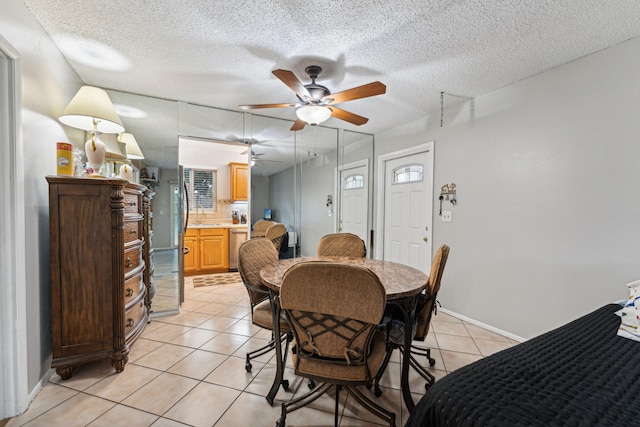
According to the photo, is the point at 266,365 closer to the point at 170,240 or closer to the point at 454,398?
the point at 454,398

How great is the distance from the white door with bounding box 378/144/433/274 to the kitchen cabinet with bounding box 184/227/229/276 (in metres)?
2.61

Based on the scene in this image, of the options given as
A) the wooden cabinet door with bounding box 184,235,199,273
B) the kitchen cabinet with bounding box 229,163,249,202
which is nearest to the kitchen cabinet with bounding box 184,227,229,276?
the wooden cabinet door with bounding box 184,235,199,273

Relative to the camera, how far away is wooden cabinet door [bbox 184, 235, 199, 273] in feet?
14.0

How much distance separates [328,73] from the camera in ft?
8.24

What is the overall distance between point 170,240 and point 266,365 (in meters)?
2.02

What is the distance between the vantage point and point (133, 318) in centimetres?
223

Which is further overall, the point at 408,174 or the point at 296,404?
the point at 408,174

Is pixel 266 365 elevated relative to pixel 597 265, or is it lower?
lower

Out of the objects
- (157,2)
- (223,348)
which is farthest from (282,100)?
(223,348)

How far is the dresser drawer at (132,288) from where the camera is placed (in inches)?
83.2

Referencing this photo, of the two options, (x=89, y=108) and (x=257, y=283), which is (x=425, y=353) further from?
(x=89, y=108)

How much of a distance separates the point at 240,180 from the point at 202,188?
0.56 metres

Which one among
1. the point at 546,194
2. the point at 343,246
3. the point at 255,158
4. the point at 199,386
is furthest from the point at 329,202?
the point at 199,386

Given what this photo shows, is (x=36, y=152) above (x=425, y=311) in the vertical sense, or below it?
above
